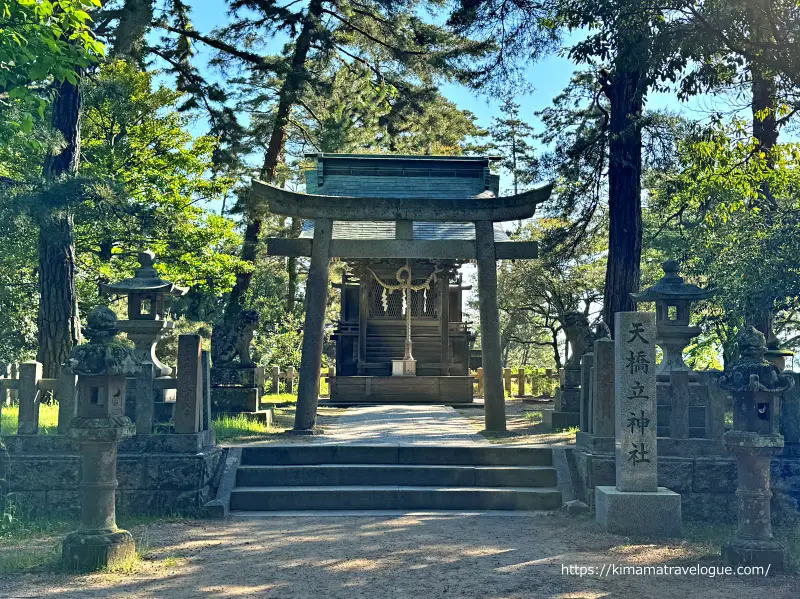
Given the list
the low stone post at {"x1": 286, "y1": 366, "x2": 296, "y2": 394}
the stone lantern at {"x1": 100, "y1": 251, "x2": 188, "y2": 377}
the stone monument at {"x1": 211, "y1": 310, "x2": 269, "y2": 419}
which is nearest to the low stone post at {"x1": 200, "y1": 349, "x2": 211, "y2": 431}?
the stone lantern at {"x1": 100, "y1": 251, "x2": 188, "y2": 377}

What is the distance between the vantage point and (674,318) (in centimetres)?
1158

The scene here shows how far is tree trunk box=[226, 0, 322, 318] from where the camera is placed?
1802 cm

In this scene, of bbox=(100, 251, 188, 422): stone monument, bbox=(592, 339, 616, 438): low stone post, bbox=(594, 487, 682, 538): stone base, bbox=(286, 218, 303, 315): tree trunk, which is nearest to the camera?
bbox=(594, 487, 682, 538): stone base

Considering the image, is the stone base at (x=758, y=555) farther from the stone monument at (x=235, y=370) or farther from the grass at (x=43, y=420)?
the stone monument at (x=235, y=370)

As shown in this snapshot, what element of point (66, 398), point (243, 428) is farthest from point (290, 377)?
point (66, 398)

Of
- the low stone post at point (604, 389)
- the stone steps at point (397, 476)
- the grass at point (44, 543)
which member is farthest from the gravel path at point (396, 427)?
the grass at point (44, 543)

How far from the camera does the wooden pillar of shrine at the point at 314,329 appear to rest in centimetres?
1255

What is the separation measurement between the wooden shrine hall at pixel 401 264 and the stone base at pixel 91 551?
5809 mm

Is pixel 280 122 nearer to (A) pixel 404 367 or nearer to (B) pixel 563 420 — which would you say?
(A) pixel 404 367

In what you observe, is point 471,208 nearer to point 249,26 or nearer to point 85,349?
point 85,349

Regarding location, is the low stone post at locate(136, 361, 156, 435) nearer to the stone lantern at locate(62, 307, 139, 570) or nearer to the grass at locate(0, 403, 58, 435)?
the grass at locate(0, 403, 58, 435)

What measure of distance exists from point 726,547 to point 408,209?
772 cm

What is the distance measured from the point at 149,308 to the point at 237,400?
353cm

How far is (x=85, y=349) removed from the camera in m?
6.89
